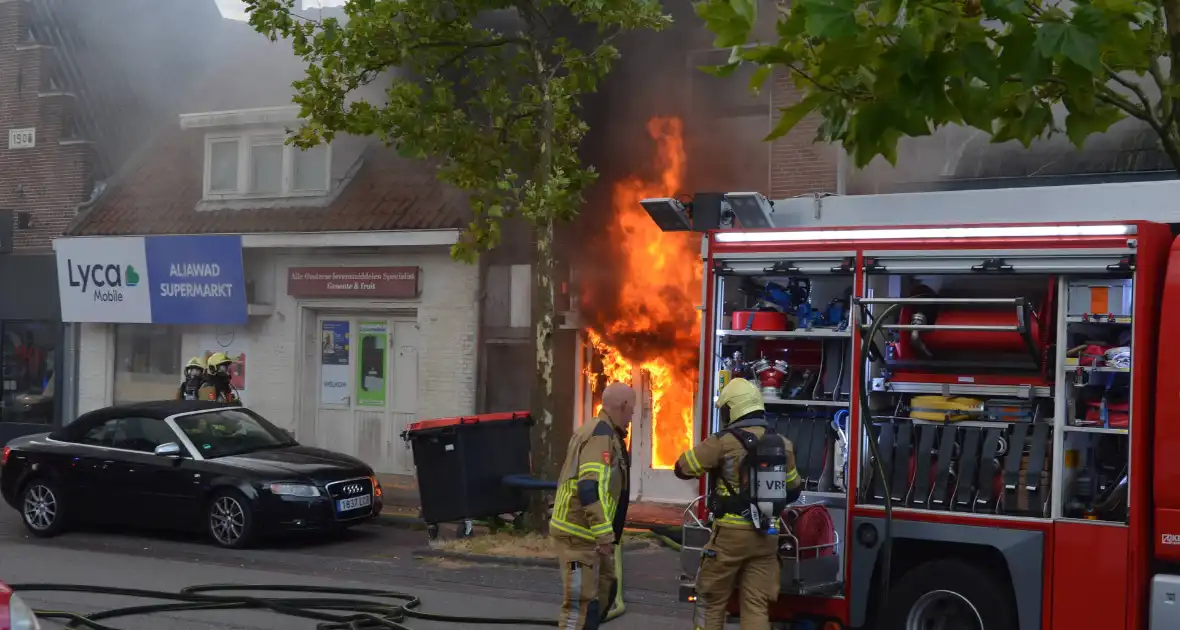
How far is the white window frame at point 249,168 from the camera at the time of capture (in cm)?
1914

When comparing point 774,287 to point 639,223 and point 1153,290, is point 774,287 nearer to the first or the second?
point 1153,290

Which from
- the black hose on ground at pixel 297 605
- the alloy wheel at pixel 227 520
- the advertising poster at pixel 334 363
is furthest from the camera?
the advertising poster at pixel 334 363

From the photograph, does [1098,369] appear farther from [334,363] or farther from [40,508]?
[334,363]

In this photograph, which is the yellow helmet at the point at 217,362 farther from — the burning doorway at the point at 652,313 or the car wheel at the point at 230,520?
the burning doorway at the point at 652,313

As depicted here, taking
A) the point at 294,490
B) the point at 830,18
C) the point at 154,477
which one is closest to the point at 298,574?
the point at 294,490

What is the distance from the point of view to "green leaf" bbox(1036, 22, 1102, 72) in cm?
529

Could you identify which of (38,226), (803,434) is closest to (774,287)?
(803,434)

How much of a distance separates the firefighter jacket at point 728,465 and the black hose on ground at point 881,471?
1.53ft

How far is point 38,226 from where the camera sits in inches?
862

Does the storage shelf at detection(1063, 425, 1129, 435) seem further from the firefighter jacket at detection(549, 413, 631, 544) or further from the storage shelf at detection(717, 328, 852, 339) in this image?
the firefighter jacket at detection(549, 413, 631, 544)

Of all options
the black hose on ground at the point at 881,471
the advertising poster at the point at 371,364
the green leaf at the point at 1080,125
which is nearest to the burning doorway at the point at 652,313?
the advertising poster at the point at 371,364

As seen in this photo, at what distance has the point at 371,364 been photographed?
61.3ft

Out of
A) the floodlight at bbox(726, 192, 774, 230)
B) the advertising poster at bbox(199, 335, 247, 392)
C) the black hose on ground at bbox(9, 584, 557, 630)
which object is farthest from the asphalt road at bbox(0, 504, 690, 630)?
the advertising poster at bbox(199, 335, 247, 392)

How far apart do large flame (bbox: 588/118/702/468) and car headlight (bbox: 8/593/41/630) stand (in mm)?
9901
